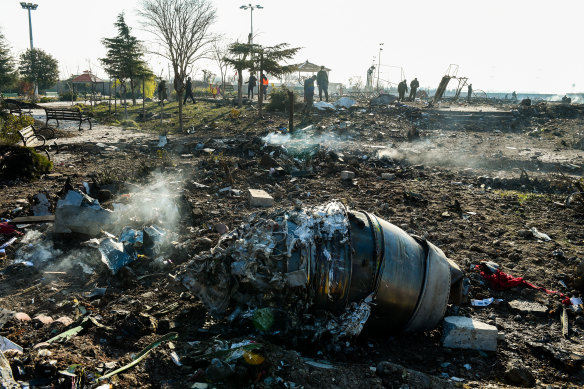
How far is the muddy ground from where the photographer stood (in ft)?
7.25

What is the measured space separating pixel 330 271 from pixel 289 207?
92 cm

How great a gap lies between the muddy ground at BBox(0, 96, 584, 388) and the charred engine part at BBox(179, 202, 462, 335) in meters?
0.27

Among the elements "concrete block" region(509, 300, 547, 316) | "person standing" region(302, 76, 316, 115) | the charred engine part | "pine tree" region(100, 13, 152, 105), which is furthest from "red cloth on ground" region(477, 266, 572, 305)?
"pine tree" region(100, 13, 152, 105)

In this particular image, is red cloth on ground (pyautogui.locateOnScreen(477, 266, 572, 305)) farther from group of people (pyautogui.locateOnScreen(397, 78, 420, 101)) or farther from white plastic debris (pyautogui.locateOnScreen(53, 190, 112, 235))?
group of people (pyautogui.locateOnScreen(397, 78, 420, 101))

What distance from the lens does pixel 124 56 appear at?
1805 cm

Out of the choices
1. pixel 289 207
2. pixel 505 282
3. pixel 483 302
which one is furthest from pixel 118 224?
pixel 505 282

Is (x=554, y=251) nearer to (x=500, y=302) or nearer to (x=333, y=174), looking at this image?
(x=500, y=302)

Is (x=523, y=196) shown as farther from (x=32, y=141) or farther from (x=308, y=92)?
(x=308, y=92)

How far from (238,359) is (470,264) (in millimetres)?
2993

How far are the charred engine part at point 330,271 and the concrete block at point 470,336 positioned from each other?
0.45ft

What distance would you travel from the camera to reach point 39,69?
101ft

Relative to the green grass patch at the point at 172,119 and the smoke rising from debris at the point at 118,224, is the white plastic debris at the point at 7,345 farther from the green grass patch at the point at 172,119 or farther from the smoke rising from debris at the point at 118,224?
the green grass patch at the point at 172,119

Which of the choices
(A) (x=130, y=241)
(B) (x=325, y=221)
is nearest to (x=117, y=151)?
(A) (x=130, y=241)

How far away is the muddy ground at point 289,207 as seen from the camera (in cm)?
221
